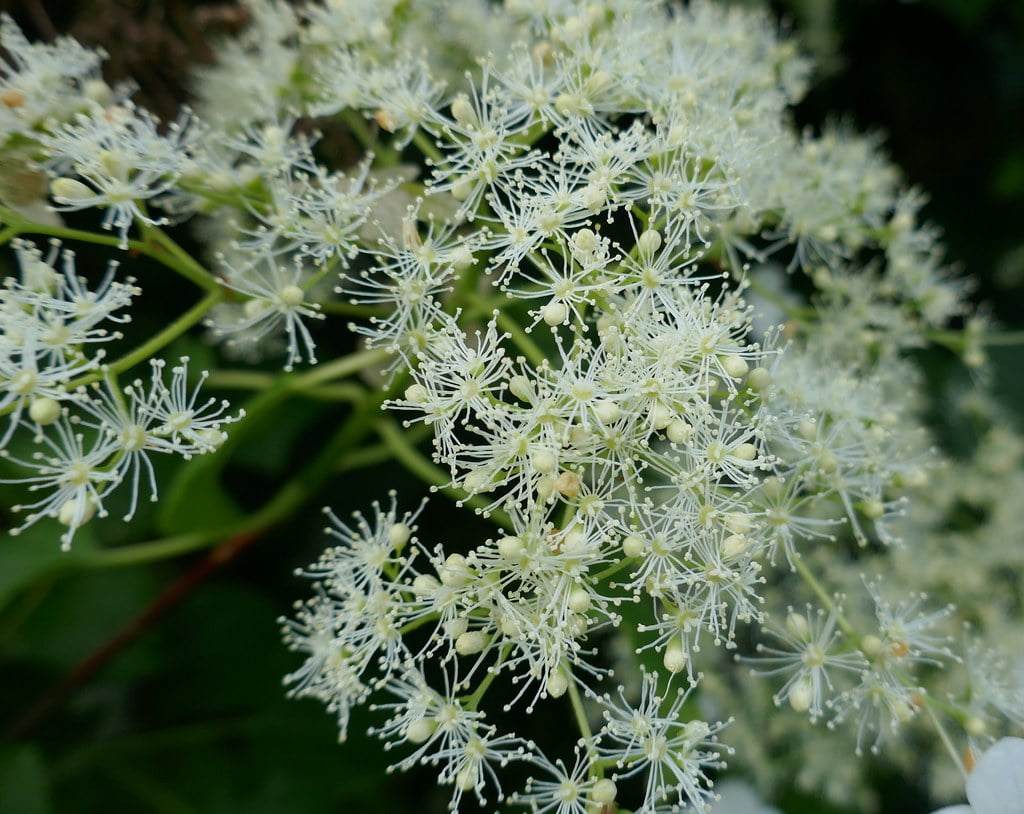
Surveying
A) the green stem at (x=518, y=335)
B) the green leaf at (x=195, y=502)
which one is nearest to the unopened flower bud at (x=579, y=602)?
the green stem at (x=518, y=335)

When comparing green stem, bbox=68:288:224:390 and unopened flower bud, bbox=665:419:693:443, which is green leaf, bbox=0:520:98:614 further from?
unopened flower bud, bbox=665:419:693:443

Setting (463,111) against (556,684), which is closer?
(556,684)

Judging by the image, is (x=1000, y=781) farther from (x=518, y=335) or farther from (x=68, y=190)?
(x=68, y=190)

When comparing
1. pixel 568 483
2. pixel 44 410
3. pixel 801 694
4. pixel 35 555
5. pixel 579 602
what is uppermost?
pixel 44 410


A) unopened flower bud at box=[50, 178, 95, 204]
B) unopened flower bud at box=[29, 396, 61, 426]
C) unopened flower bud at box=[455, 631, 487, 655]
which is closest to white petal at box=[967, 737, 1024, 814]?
unopened flower bud at box=[455, 631, 487, 655]

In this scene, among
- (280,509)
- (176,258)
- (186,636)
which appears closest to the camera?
(176,258)

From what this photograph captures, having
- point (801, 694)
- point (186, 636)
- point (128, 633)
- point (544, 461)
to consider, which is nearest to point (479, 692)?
point (544, 461)

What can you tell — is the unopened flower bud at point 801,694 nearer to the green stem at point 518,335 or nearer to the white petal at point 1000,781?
the white petal at point 1000,781
